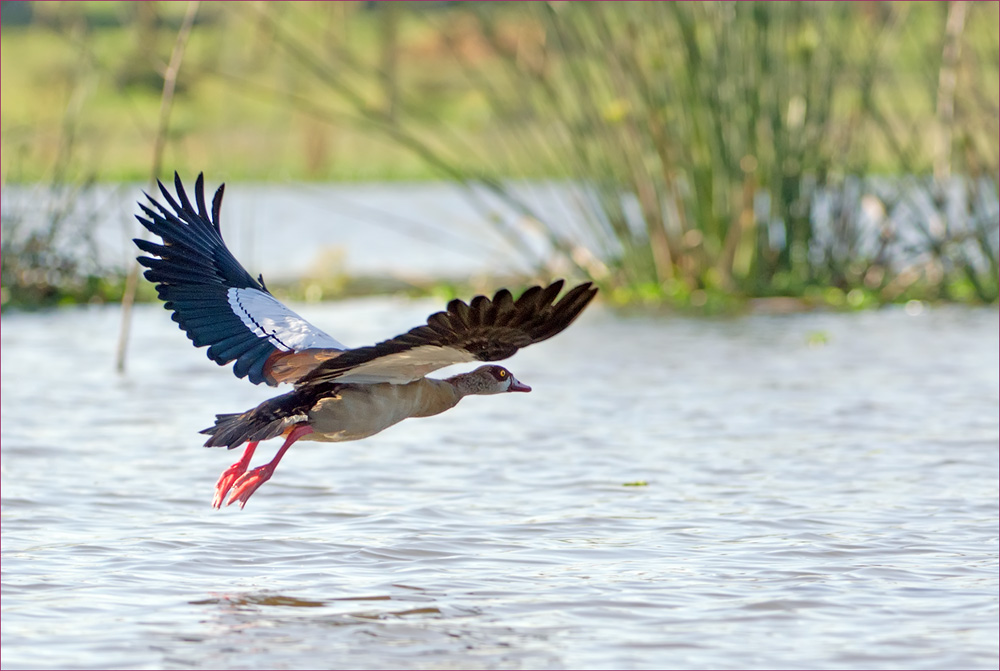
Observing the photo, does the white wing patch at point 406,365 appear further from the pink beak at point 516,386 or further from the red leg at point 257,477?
→ the pink beak at point 516,386

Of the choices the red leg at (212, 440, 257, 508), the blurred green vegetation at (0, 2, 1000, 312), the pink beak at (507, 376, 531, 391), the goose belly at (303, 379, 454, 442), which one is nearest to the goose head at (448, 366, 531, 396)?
the pink beak at (507, 376, 531, 391)

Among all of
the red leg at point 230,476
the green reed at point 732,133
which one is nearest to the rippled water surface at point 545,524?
the red leg at point 230,476

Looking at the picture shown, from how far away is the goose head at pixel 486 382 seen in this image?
588 cm

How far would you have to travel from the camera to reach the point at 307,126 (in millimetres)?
36875

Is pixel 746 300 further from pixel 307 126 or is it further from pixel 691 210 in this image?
pixel 307 126

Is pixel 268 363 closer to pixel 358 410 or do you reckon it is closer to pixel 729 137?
pixel 358 410

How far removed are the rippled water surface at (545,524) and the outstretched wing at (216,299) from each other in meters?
0.80

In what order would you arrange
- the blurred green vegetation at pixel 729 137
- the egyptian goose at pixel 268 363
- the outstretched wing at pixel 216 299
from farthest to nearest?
the blurred green vegetation at pixel 729 137, the outstretched wing at pixel 216 299, the egyptian goose at pixel 268 363

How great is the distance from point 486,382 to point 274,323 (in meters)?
0.91

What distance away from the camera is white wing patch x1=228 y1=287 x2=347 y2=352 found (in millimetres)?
5352

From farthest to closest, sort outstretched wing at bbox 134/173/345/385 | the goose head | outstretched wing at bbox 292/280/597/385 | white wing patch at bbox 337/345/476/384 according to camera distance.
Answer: the goose head, outstretched wing at bbox 134/173/345/385, white wing patch at bbox 337/345/476/384, outstretched wing at bbox 292/280/597/385

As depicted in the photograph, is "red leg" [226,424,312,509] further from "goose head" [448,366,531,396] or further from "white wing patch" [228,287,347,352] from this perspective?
"goose head" [448,366,531,396]

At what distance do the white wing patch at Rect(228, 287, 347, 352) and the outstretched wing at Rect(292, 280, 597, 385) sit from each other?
46 cm

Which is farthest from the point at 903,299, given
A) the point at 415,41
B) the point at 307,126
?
the point at 415,41
